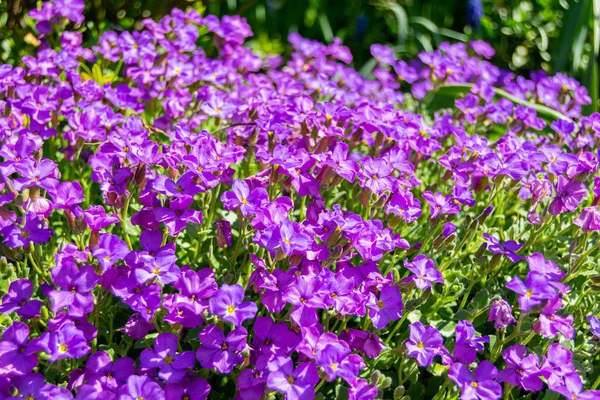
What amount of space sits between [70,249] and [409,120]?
4.32 feet

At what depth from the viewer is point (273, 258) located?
191 centimetres

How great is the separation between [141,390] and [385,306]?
25.3 inches

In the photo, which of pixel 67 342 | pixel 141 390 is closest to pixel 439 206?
pixel 141 390

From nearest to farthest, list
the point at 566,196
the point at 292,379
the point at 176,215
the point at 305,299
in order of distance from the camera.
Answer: the point at 292,379 < the point at 305,299 < the point at 176,215 < the point at 566,196

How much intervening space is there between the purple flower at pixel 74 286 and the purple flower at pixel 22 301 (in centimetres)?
9

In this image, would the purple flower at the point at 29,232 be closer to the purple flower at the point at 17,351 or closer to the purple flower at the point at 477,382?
the purple flower at the point at 17,351

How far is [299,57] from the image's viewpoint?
3.33m

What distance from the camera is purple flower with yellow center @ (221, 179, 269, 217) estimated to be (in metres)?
1.74

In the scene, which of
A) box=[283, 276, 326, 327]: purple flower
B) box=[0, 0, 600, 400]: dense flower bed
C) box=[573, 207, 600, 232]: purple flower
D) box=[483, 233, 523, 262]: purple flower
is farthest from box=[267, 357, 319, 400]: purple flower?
box=[573, 207, 600, 232]: purple flower

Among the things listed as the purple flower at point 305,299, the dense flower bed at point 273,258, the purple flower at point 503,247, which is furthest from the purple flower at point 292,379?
the purple flower at point 503,247

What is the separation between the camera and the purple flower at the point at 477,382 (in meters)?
1.59

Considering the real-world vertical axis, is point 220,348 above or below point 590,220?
below

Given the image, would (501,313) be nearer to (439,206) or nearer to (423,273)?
(423,273)

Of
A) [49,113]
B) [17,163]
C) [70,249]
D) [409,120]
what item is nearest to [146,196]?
[70,249]
